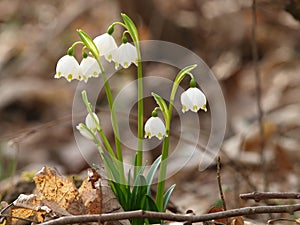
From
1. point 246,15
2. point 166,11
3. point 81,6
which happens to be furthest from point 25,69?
point 246,15

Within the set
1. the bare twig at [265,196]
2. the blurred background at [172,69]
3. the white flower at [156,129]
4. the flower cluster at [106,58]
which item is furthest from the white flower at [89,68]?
the blurred background at [172,69]

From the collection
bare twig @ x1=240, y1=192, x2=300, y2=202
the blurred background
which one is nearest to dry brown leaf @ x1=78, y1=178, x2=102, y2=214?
bare twig @ x1=240, y1=192, x2=300, y2=202

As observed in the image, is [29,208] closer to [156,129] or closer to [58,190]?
[58,190]

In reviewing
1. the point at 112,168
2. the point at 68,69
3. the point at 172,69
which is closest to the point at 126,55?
the point at 68,69

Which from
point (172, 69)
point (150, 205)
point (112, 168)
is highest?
point (172, 69)

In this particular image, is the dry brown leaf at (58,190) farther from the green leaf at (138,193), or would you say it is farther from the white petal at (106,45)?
the white petal at (106,45)

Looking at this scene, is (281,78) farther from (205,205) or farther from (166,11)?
(205,205)
